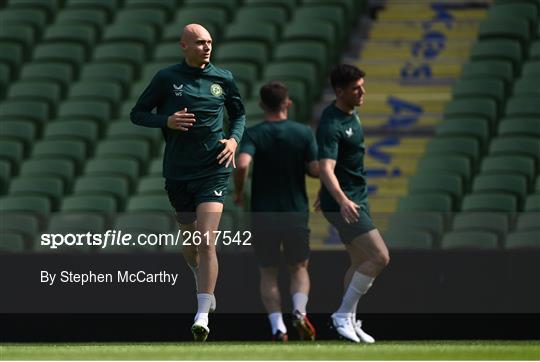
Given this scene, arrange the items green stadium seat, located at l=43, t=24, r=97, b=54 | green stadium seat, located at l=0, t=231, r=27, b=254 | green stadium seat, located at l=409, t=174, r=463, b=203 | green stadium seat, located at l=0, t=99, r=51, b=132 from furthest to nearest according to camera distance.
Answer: green stadium seat, located at l=43, t=24, r=97, b=54
green stadium seat, located at l=0, t=99, r=51, b=132
green stadium seat, located at l=409, t=174, r=463, b=203
green stadium seat, located at l=0, t=231, r=27, b=254

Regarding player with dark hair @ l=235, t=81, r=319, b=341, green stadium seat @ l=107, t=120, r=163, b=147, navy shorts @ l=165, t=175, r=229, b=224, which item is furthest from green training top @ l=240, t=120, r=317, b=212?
green stadium seat @ l=107, t=120, r=163, b=147

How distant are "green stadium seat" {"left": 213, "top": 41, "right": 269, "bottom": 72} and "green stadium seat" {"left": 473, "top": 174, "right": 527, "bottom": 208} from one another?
3095 millimetres

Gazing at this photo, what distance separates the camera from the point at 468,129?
14500 mm

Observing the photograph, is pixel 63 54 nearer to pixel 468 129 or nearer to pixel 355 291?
pixel 468 129

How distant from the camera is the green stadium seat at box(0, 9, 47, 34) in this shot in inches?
675

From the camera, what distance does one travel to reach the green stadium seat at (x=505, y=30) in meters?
15.8

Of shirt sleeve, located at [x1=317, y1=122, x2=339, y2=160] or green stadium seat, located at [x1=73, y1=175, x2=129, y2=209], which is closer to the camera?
shirt sleeve, located at [x1=317, y1=122, x2=339, y2=160]

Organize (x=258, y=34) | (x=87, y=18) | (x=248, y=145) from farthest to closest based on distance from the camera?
(x=87, y=18), (x=258, y=34), (x=248, y=145)

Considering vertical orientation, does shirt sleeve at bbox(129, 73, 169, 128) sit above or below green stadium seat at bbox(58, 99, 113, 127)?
above

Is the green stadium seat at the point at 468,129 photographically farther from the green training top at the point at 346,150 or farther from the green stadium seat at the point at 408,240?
the green training top at the point at 346,150

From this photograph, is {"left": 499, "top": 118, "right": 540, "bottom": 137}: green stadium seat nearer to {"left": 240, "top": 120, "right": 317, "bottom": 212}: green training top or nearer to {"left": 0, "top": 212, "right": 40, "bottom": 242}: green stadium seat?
{"left": 240, "top": 120, "right": 317, "bottom": 212}: green training top

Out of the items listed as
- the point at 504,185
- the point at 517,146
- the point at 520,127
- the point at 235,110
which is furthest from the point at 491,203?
the point at 235,110

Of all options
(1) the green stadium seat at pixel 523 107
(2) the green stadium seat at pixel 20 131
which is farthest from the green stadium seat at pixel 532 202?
(2) the green stadium seat at pixel 20 131

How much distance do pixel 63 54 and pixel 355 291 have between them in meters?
6.69
